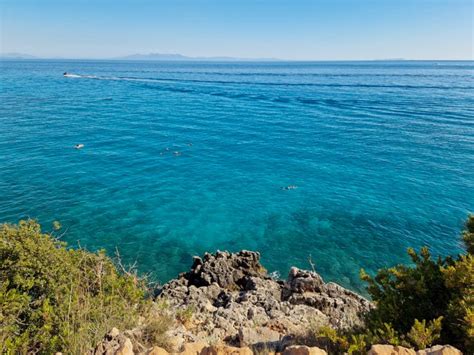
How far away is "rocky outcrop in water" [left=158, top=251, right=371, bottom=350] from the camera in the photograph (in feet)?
32.2

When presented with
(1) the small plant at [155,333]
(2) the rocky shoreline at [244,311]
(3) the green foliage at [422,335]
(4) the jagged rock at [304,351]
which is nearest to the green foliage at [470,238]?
(3) the green foliage at [422,335]

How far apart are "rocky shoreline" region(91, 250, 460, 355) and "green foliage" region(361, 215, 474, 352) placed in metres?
0.63

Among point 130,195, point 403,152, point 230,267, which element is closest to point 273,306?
point 230,267

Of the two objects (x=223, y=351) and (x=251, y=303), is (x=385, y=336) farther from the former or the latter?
(x=251, y=303)

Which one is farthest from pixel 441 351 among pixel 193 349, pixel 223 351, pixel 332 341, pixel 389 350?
pixel 193 349

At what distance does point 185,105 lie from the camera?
202 feet

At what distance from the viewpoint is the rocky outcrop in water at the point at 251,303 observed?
387 inches

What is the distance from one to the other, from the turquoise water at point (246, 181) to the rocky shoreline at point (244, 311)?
293 cm

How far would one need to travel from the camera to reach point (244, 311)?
1209 cm

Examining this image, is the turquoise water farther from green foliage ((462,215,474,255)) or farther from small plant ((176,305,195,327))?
green foliage ((462,215,474,255))

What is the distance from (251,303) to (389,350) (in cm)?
788

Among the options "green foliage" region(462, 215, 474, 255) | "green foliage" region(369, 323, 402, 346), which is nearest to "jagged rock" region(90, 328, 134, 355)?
"green foliage" region(369, 323, 402, 346)

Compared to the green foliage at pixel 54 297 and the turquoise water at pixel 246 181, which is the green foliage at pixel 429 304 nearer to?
the green foliage at pixel 54 297

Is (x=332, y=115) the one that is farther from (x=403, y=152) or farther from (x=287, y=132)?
(x=403, y=152)
